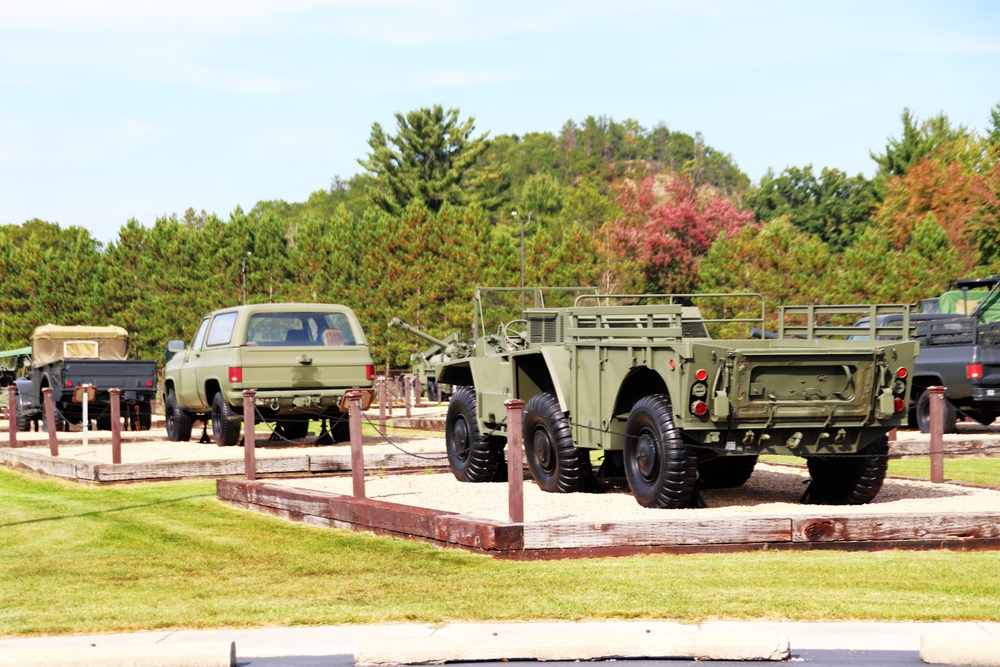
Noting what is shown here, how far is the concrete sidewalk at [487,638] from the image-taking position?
22.5ft

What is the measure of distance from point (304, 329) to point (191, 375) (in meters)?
2.20

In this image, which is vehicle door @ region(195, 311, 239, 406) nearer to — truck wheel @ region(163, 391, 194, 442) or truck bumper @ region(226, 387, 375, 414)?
truck bumper @ region(226, 387, 375, 414)

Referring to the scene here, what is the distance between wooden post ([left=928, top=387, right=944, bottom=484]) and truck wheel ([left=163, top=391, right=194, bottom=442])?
13.0m

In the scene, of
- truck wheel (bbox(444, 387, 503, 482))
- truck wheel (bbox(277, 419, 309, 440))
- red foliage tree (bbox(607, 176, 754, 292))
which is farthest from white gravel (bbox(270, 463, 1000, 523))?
red foliage tree (bbox(607, 176, 754, 292))

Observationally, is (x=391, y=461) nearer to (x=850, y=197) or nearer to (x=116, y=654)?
(x=116, y=654)

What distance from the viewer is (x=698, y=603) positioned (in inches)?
316

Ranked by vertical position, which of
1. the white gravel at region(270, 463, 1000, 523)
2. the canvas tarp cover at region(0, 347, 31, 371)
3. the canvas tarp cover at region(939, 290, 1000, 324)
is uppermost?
the canvas tarp cover at region(939, 290, 1000, 324)

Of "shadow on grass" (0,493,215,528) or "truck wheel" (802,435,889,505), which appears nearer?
"truck wheel" (802,435,889,505)

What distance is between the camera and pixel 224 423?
20281 millimetres

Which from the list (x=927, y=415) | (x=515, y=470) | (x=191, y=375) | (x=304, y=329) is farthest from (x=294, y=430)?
(x=515, y=470)

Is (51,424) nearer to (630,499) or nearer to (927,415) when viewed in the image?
(630,499)

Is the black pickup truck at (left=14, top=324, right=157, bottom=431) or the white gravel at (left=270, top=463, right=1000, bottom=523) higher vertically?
the black pickup truck at (left=14, top=324, right=157, bottom=431)

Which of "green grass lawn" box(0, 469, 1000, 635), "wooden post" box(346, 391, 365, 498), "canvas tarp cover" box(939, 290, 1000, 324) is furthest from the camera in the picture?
"canvas tarp cover" box(939, 290, 1000, 324)

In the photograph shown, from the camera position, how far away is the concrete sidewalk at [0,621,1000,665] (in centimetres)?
686
